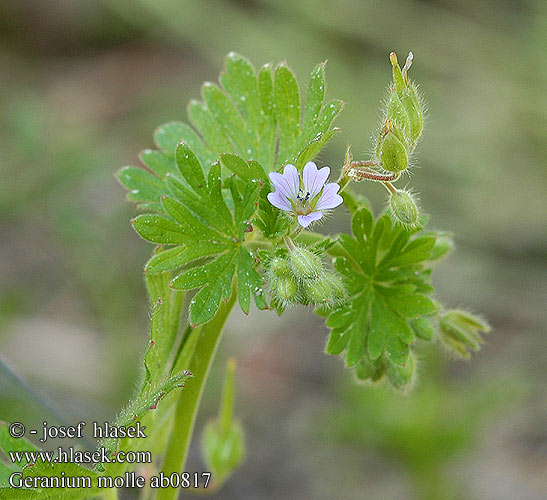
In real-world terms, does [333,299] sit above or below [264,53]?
below

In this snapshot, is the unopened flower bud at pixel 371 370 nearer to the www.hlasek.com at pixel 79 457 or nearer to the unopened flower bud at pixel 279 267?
the unopened flower bud at pixel 279 267

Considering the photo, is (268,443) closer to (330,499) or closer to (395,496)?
(330,499)

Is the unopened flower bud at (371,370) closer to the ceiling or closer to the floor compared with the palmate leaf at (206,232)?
closer to the floor

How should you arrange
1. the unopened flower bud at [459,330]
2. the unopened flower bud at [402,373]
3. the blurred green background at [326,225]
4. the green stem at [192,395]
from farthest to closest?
the blurred green background at [326,225] → the unopened flower bud at [459,330] → the unopened flower bud at [402,373] → the green stem at [192,395]

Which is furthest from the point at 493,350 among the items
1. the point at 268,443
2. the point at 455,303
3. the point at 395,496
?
the point at 268,443

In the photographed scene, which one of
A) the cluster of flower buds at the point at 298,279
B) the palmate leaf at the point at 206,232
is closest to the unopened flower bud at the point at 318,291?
the cluster of flower buds at the point at 298,279

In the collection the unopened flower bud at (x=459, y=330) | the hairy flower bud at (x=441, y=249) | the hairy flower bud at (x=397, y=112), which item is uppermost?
the hairy flower bud at (x=397, y=112)

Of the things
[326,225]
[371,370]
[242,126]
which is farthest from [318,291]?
[326,225]

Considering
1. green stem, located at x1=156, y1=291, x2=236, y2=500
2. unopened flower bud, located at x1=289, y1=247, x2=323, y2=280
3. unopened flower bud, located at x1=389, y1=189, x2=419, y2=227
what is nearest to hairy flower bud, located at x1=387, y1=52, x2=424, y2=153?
unopened flower bud, located at x1=389, y1=189, x2=419, y2=227
